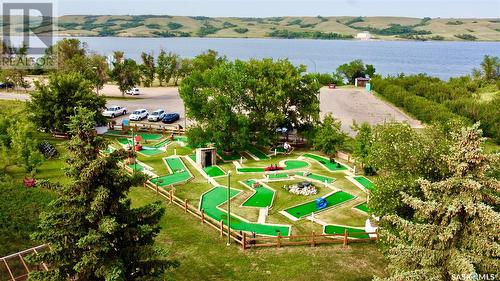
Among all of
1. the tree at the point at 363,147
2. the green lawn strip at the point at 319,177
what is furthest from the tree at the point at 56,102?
the tree at the point at 363,147

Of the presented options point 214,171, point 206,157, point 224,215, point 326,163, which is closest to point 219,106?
point 206,157

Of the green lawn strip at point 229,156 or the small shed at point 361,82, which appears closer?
the green lawn strip at point 229,156

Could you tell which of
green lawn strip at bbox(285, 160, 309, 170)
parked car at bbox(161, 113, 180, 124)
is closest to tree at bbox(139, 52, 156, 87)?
parked car at bbox(161, 113, 180, 124)

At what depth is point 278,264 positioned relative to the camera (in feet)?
73.6

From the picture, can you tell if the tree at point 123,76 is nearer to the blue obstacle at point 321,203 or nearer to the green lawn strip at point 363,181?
the green lawn strip at point 363,181

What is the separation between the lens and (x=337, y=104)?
2795 inches

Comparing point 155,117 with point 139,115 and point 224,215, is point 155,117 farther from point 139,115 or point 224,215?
point 224,215

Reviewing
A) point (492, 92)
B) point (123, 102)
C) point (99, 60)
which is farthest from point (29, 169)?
point (492, 92)

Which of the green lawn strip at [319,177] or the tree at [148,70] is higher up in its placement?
the tree at [148,70]

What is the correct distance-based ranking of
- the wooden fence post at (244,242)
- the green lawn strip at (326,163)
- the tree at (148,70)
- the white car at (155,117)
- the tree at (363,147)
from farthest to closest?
the tree at (148,70), the white car at (155,117), the green lawn strip at (326,163), the tree at (363,147), the wooden fence post at (244,242)

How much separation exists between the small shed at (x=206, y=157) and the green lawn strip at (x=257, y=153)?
5.13 metres

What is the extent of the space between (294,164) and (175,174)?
35.4 feet

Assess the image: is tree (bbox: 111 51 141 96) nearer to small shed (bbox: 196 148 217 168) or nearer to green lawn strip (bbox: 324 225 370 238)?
small shed (bbox: 196 148 217 168)

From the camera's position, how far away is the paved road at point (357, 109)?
59638mm
